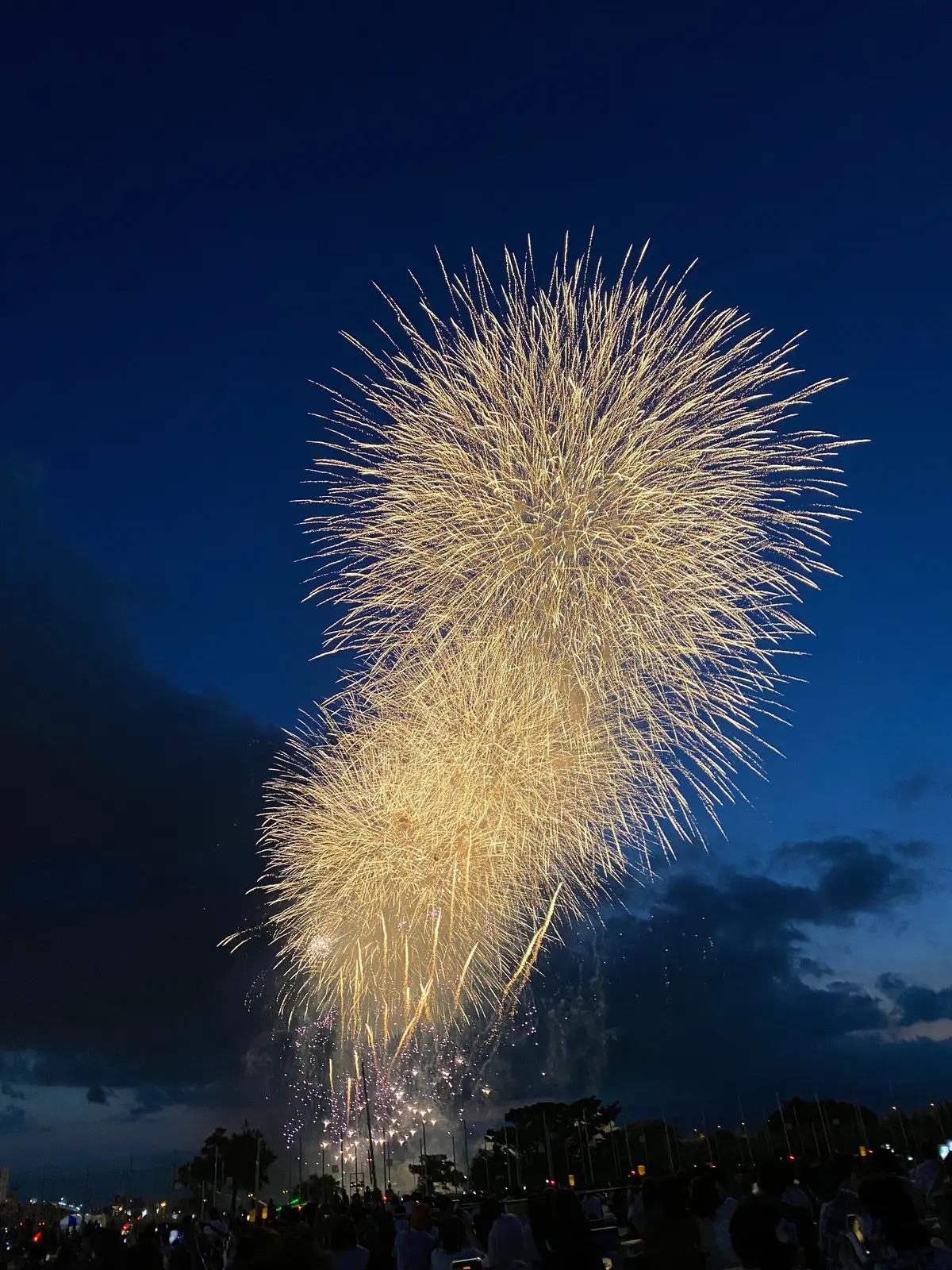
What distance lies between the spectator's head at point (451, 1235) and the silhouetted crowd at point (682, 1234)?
11mm

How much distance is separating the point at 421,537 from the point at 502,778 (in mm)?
6726

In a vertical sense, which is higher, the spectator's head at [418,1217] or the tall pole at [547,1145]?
the tall pole at [547,1145]

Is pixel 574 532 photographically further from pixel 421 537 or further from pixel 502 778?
pixel 502 778

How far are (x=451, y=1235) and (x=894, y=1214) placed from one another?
4.90m

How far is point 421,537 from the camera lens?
70.1ft

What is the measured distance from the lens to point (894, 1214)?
545 cm

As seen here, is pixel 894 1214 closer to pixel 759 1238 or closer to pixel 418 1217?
pixel 759 1238

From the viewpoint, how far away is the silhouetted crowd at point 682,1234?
5.45 metres

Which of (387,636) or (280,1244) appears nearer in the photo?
(280,1244)

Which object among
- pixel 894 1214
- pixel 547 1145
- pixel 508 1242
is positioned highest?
pixel 547 1145

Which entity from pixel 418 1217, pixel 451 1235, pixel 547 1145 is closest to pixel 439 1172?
pixel 547 1145

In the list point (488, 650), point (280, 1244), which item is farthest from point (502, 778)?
point (280, 1244)

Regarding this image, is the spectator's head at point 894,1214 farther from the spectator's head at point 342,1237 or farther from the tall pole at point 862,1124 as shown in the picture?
the tall pole at point 862,1124

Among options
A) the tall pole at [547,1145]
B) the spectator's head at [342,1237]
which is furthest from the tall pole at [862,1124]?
the spectator's head at [342,1237]
